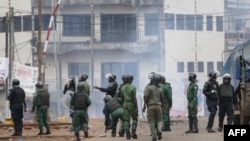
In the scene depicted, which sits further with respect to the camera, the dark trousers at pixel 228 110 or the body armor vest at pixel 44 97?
the body armor vest at pixel 44 97

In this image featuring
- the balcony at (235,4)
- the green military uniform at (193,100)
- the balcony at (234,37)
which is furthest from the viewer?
the balcony at (234,37)

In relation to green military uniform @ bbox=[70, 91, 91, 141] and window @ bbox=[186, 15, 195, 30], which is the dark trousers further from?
window @ bbox=[186, 15, 195, 30]

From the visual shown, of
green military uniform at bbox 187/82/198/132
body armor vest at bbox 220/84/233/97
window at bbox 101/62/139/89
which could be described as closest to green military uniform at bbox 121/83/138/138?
green military uniform at bbox 187/82/198/132

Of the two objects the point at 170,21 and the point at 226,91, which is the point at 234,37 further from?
the point at 226,91

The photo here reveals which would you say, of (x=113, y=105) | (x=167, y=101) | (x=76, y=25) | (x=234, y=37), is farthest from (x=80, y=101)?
(x=234, y=37)

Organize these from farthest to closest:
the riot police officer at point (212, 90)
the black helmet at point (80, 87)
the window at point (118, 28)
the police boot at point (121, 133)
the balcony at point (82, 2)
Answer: the window at point (118, 28) < the balcony at point (82, 2) < the riot police officer at point (212, 90) < the police boot at point (121, 133) < the black helmet at point (80, 87)

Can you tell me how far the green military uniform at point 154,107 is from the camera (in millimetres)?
14523

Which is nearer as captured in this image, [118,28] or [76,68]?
[118,28]

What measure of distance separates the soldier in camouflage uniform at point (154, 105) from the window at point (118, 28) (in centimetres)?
3114

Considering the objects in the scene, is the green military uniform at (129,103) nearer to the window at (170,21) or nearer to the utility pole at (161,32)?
the utility pole at (161,32)

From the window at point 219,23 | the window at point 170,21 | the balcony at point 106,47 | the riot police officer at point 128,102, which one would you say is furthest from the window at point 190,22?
the riot police officer at point 128,102

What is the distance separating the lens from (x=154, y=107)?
47.8 feet

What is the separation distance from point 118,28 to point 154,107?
31971 millimetres

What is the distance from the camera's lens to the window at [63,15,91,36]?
4550 cm
